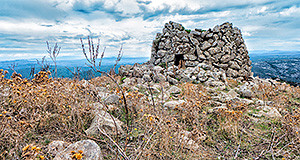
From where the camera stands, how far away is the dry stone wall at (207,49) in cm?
1078

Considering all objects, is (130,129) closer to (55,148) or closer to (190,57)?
(55,148)

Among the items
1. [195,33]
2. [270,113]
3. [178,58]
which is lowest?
[270,113]

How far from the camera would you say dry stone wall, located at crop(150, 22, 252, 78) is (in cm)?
1078

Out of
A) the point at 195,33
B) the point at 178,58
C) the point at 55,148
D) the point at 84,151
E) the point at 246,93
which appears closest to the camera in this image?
the point at 84,151

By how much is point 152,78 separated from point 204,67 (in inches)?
138

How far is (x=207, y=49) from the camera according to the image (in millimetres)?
10961

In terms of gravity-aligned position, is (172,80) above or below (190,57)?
below

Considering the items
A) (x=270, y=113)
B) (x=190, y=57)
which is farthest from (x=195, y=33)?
(x=270, y=113)

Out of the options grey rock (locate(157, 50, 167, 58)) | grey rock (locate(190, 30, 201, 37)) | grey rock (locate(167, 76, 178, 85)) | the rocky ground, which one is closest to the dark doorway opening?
grey rock (locate(157, 50, 167, 58))

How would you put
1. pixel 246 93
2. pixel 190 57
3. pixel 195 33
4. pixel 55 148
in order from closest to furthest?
pixel 55 148, pixel 246 93, pixel 190 57, pixel 195 33

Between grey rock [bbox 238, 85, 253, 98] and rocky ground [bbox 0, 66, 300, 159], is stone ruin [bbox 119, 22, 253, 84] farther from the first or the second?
rocky ground [bbox 0, 66, 300, 159]

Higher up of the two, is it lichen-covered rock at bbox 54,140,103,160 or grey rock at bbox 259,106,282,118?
lichen-covered rock at bbox 54,140,103,160

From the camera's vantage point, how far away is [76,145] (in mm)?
2342

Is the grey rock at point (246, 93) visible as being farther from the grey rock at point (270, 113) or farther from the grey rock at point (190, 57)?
the grey rock at point (190, 57)
